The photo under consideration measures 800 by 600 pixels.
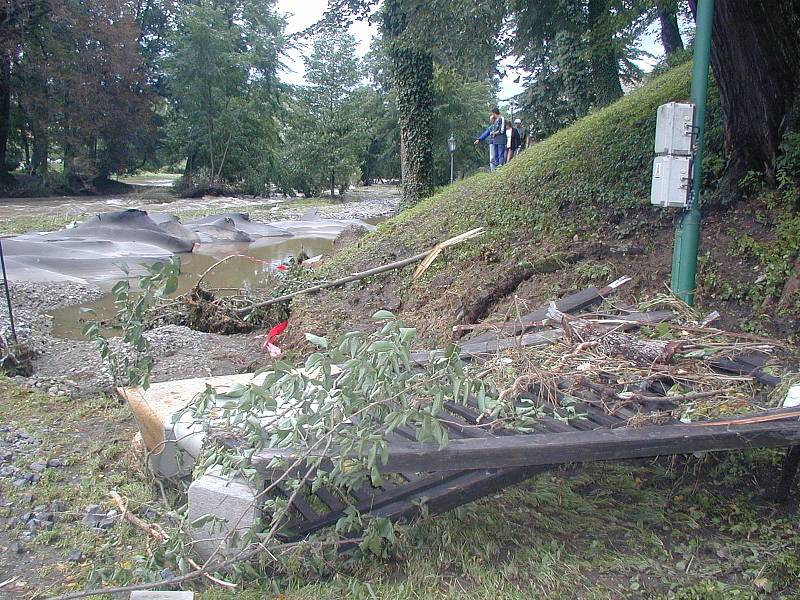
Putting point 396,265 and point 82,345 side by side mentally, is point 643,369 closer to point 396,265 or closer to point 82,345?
point 396,265

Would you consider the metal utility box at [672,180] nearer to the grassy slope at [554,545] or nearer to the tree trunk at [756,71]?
the grassy slope at [554,545]

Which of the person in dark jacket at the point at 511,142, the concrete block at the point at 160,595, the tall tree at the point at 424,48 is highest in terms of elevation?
the tall tree at the point at 424,48

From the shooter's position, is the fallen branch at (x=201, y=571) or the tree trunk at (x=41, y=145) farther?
the tree trunk at (x=41, y=145)

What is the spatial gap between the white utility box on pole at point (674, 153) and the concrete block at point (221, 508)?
339 cm

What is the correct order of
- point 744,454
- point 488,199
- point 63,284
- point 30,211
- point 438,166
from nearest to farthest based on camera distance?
point 744,454
point 488,199
point 63,284
point 30,211
point 438,166

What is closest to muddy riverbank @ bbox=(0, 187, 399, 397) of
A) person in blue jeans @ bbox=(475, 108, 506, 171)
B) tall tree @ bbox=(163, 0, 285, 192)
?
person in blue jeans @ bbox=(475, 108, 506, 171)

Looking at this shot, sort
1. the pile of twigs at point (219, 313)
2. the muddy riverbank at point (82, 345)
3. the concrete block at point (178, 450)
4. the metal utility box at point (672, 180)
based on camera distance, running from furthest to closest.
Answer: the pile of twigs at point (219, 313)
the muddy riverbank at point (82, 345)
the metal utility box at point (672, 180)
the concrete block at point (178, 450)

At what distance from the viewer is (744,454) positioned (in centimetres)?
397

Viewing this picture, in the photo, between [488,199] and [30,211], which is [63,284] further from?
[30,211]

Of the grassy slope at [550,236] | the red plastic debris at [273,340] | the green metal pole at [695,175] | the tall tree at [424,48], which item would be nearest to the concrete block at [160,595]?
the green metal pole at [695,175]

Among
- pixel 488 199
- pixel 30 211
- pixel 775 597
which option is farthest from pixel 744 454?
Result: pixel 30 211

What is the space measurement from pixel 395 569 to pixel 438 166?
1413 inches

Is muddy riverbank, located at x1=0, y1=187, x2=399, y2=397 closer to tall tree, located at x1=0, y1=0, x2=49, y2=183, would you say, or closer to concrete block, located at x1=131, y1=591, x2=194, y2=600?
concrete block, located at x1=131, y1=591, x2=194, y2=600

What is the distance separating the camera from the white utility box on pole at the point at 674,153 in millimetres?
4664
